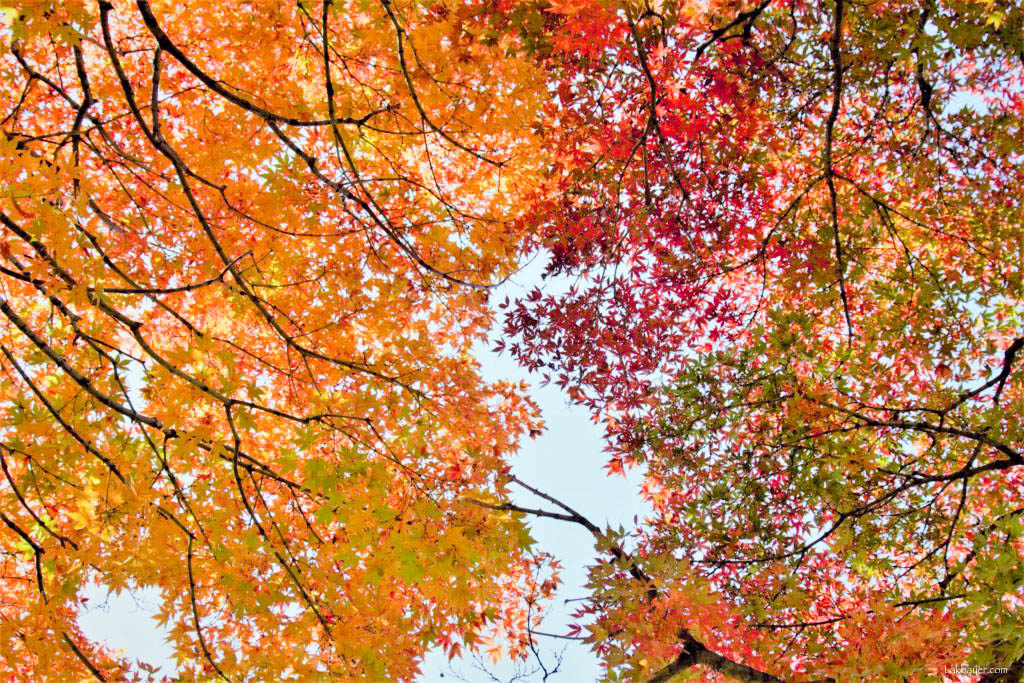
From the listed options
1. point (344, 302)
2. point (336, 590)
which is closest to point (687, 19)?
point (344, 302)

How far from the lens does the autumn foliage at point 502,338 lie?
3.39 meters

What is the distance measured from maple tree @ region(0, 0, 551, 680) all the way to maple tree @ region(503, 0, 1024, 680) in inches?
33.2

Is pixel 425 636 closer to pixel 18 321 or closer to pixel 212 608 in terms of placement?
pixel 212 608

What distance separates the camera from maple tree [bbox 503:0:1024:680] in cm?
452

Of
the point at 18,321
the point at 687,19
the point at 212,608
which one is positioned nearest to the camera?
the point at 18,321

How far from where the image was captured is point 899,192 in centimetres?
624

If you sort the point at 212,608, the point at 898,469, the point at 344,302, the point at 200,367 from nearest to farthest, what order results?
the point at 200,367
the point at 212,608
the point at 898,469
the point at 344,302

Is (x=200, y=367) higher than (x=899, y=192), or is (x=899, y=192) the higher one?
(x=899, y=192)

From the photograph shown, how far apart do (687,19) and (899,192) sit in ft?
11.6

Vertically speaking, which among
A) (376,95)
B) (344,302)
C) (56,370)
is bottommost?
(56,370)
